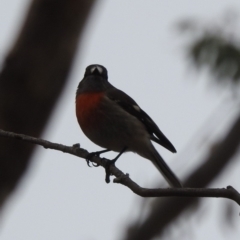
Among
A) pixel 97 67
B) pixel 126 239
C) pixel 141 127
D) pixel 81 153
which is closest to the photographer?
pixel 126 239

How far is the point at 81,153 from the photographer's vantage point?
17.5 feet

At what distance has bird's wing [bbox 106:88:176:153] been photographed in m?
6.60

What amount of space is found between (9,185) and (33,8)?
168 centimetres

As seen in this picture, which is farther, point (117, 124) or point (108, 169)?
point (117, 124)

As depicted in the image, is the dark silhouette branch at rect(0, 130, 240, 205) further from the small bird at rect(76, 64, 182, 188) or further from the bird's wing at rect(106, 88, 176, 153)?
the bird's wing at rect(106, 88, 176, 153)

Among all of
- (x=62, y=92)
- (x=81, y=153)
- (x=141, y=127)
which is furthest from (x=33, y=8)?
(x=81, y=153)

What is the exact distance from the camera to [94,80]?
7008mm

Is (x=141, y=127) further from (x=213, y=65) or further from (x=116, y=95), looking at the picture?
(x=213, y=65)

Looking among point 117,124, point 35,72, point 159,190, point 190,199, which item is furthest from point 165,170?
point 159,190

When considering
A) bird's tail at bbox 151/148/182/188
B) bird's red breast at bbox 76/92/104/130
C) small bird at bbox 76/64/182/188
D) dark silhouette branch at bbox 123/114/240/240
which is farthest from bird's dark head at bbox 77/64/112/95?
dark silhouette branch at bbox 123/114/240/240

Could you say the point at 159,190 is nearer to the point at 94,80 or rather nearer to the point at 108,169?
the point at 108,169

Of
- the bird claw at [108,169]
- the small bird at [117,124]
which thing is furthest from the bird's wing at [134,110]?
the bird claw at [108,169]

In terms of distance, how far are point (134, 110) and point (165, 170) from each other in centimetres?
70

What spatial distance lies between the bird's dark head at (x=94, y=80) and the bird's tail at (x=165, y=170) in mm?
818
